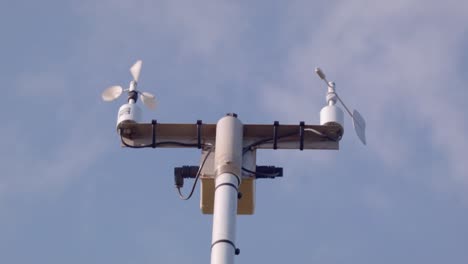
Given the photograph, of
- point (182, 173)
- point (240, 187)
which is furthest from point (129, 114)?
point (240, 187)

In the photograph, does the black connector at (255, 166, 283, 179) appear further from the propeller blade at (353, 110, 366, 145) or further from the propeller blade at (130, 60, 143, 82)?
the propeller blade at (130, 60, 143, 82)

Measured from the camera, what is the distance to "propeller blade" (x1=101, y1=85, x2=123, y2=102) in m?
19.2

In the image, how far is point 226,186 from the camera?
16.3 metres

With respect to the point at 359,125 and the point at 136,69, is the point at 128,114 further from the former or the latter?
the point at 359,125

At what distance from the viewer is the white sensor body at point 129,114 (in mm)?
18188

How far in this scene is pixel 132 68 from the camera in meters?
19.4

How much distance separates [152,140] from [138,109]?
23.2 inches

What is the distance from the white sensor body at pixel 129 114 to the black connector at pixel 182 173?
1.10 meters

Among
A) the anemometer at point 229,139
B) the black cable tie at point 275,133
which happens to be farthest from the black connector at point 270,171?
the black cable tie at point 275,133

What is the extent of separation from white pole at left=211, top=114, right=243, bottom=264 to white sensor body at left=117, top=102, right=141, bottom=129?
5.11 ft

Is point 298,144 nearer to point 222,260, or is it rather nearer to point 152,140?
point 152,140

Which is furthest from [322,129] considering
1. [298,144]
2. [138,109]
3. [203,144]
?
[138,109]

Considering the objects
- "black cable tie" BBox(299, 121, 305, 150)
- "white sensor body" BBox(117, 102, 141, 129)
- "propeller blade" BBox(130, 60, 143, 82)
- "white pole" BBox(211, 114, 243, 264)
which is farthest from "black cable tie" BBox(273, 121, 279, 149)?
"propeller blade" BBox(130, 60, 143, 82)

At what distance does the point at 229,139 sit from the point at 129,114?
2.00 meters
